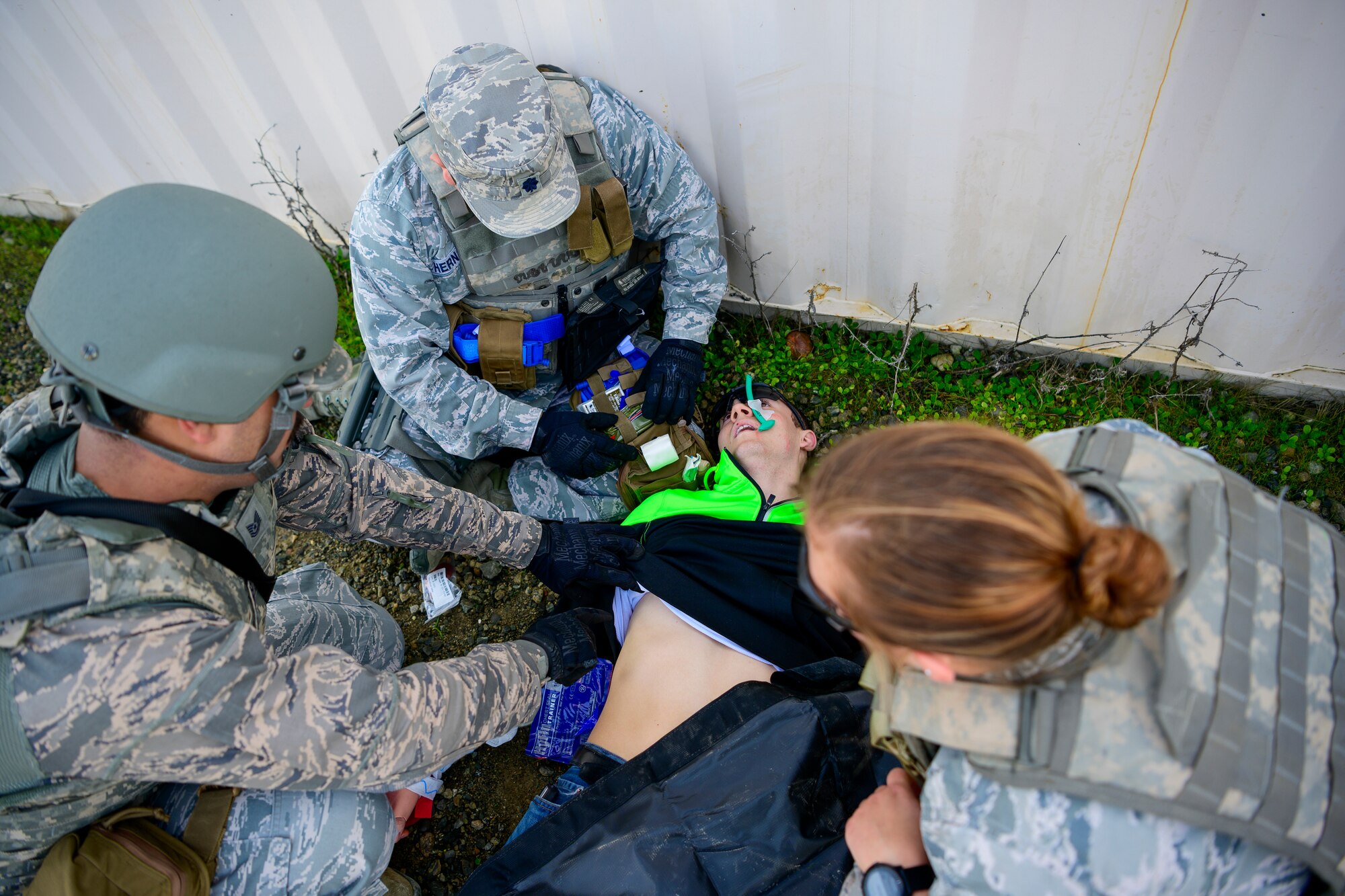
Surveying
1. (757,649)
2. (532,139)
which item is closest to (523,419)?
(532,139)

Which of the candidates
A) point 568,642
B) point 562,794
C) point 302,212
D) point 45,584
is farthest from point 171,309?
point 302,212

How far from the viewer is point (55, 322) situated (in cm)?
164

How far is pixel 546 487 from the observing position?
3.37 m

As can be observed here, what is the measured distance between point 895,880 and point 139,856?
6.34 ft

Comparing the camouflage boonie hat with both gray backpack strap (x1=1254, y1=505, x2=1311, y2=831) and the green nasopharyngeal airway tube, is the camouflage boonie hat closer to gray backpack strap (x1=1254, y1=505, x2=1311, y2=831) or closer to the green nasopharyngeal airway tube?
the green nasopharyngeal airway tube

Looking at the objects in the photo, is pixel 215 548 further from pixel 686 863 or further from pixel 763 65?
pixel 763 65

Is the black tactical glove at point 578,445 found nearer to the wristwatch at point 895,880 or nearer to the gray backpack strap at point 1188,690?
the wristwatch at point 895,880

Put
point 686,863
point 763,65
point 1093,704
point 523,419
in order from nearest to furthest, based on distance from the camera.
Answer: point 1093,704 → point 686,863 → point 763,65 → point 523,419

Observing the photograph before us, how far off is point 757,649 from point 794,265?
181 centimetres

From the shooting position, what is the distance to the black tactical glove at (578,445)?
3.15 m

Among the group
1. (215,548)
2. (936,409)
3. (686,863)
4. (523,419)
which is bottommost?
(936,409)

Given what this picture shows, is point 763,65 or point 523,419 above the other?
point 763,65

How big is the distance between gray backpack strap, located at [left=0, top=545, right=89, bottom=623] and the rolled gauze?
198 cm

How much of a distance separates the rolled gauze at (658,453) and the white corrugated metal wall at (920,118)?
1000 millimetres
